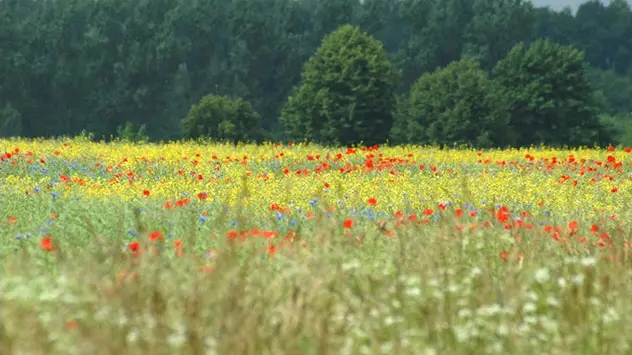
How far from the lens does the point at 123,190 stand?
1235 centimetres

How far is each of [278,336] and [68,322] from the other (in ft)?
3.04

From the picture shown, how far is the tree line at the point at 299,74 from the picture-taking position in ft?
137

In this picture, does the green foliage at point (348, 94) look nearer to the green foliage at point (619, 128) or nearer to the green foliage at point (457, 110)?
the green foliage at point (457, 110)

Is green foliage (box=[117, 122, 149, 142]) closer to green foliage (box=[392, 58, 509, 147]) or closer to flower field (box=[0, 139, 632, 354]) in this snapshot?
green foliage (box=[392, 58, 509, 147])

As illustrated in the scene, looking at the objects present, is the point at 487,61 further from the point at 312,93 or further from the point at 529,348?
the point at 529,348

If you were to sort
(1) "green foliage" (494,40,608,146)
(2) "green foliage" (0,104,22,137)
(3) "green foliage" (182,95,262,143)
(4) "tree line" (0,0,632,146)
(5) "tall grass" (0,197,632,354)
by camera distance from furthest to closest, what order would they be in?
(2) "green foliage" (0,104,22,137) < (1) "green foliage" (494,40,608,146) < (4) "tree line" (0,0,632,146) < (3) "green foliage" (182,95,262,143) < (5) "tall grass" (0,197,632,354)

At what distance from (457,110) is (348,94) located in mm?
4615

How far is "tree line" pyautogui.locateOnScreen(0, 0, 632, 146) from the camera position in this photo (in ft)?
137

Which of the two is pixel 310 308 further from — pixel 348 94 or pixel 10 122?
pixel 10 122

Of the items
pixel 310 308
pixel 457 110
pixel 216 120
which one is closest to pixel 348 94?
pixel 457 110

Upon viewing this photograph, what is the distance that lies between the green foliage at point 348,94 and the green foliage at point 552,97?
20.2 feet

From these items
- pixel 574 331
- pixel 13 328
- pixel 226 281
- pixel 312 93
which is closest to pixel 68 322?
pixel 13 328

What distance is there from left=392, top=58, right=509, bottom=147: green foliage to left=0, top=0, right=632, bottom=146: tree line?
7cm

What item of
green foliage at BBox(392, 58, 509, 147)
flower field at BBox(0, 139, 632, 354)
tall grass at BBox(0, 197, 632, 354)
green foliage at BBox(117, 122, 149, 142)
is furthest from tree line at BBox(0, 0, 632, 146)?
tall grass at BBox(0, 197, 632, 354)
